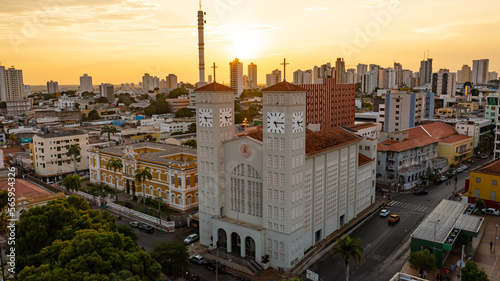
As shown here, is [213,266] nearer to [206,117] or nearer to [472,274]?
[206,117]

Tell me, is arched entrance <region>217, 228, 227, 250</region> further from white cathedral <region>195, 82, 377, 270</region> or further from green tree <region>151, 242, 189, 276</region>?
green tree <region>151, 242, 189, 276</region>

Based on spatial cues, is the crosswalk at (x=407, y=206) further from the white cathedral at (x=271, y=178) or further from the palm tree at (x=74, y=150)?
the palm tree at (x=74, y=150)

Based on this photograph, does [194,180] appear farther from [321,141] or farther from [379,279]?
[379,279]

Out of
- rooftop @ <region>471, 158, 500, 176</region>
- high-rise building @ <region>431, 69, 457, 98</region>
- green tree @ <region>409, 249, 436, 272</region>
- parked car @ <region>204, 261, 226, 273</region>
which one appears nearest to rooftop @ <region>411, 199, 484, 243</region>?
green tree @ <region>409, 249, 436, 272</region>

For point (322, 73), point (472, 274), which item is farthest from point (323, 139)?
point (322, 73)

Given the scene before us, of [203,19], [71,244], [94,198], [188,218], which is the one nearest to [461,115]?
[203,19]

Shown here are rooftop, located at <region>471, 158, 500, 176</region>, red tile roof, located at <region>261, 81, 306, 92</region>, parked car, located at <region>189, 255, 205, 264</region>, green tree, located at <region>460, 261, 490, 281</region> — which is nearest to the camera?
green tree, located at <region>460, 261, 490, 281</region>
